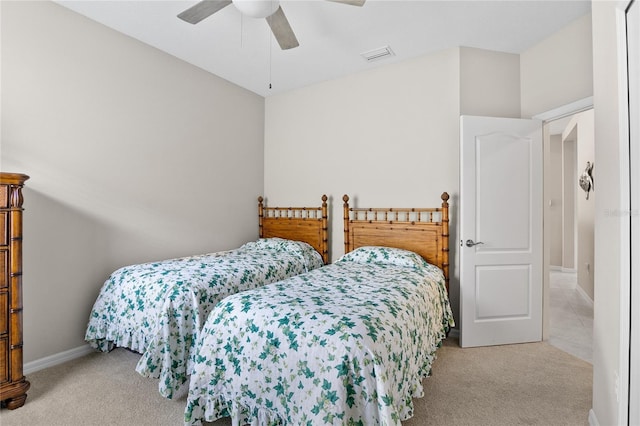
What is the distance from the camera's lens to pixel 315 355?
155cm

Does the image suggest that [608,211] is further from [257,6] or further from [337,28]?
[337,28]

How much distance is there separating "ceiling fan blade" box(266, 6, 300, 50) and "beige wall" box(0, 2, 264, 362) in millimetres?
1570

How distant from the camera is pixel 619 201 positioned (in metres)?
1.48

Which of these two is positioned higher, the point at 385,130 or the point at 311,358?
the point at 385,130

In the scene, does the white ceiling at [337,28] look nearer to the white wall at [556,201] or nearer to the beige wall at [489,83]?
the beige wall at [489,83]

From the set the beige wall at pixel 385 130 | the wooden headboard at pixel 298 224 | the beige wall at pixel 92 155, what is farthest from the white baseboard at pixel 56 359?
the beige wall at pixel 385 130

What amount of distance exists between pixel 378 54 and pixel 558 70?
1636 mm

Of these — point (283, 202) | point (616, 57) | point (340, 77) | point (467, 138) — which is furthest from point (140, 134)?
point (616, 57)

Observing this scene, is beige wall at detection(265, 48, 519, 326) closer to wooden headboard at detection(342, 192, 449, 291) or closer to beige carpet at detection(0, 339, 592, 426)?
wooden headboard at detection(342, 192, 449, 291)

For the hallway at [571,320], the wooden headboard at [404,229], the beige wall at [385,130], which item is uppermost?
the beige wall at [385,130]

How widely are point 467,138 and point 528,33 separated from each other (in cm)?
106

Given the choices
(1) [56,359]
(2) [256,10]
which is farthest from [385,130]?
(1) [56,359]

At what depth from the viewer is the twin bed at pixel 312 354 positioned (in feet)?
4.84

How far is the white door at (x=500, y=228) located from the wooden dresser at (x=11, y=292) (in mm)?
3326
